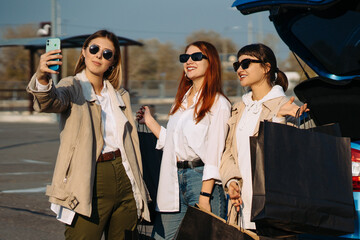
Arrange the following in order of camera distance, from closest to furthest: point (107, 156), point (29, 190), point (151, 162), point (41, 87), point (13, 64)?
point (41, 87)
point (107, 156)
point (151, 162)
point (29, 190)
point (13, 64)

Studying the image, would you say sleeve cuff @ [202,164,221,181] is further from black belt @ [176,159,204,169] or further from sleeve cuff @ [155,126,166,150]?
sleeve cuff @ [155,126,166,150]

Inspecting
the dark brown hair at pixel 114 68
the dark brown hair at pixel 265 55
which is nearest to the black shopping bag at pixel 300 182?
the dark brown hair at pixel 265 55

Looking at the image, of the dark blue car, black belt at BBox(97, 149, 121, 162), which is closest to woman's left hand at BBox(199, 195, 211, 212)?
black belt at BBox(97, 149, 121, 162)

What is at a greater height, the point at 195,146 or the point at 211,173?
the point at 195,146

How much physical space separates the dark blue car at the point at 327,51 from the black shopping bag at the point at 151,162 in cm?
108

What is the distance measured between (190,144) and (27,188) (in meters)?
5.61

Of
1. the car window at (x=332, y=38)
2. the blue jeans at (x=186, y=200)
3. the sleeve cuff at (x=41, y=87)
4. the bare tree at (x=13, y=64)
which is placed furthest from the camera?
the bare tree at (x=13, y=64)

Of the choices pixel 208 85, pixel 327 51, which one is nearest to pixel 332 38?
pixel 327 51

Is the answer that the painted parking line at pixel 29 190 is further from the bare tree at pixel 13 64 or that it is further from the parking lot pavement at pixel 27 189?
the bare tree at pixel 13 64

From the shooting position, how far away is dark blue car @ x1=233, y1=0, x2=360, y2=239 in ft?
13.8

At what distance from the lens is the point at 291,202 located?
125 inches

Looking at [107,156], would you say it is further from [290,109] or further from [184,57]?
[290,109]

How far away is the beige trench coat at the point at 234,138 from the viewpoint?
3.86 m

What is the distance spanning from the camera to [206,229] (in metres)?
3.51
